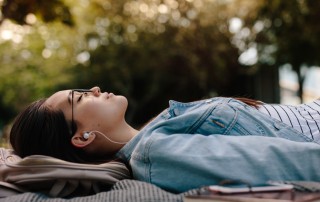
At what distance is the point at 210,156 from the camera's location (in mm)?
1862

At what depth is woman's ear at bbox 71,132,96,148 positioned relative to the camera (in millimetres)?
2385

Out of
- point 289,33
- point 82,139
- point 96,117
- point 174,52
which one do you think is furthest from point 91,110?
point 174,52

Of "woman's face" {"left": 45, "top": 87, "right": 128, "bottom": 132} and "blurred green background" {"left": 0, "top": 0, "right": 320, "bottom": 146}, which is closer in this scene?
"woman's face" {"left": 45, "top": 87, "right": 128, "bottom": 132}

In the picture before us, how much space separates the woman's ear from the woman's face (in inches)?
1.2

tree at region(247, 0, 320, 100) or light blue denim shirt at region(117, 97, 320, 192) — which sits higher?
light blue denim shirt at region(117, 97, 320, 192)

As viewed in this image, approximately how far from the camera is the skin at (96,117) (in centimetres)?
242

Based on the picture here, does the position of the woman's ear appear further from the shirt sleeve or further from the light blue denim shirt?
the shirt sleeve

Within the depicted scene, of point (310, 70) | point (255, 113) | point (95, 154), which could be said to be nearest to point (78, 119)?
point (95, 154)

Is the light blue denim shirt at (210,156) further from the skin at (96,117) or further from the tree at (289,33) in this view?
the tree at (289,33)

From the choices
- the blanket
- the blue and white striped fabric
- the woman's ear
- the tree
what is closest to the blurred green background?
the tree

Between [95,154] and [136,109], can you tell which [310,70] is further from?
[95,154]

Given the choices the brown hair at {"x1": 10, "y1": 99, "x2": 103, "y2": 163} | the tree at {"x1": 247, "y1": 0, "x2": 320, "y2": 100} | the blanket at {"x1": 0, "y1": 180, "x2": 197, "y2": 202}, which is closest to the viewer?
the blanket at {"x1": 0, "y1": 180, "x2": 197, "y2": 202}

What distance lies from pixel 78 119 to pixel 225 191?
1.12m

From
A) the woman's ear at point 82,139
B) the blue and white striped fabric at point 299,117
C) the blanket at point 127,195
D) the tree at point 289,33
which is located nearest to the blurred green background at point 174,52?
the tree at point 289,33
